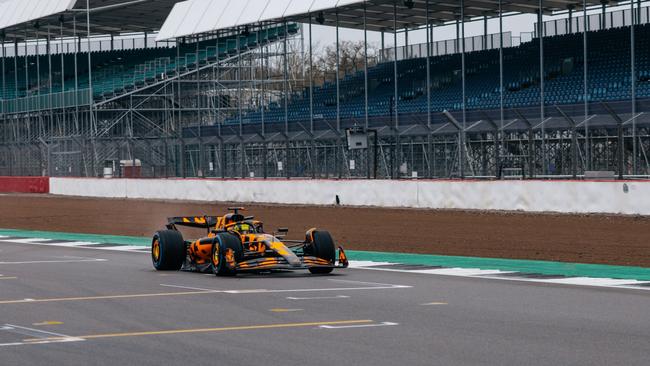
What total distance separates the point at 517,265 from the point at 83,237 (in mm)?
14768

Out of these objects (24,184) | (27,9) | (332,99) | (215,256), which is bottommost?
(215,256)

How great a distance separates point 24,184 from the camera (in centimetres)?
6619

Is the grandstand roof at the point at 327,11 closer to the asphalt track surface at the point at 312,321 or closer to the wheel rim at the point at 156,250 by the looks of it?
the wheel rim at the point at 156,250

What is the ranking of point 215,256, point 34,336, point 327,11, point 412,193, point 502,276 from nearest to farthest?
point 34,336
point 502,276
point 215,256
point 412,193
point 327,11

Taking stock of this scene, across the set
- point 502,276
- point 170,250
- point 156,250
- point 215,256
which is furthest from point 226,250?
point 502,276

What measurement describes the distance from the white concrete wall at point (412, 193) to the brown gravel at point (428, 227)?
1.75ft

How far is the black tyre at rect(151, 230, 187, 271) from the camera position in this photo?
68.5ft

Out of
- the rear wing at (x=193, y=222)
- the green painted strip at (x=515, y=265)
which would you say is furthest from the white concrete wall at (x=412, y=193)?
the rear wing at (x=193, y=222)

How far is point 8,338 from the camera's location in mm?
12273

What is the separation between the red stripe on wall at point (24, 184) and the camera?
64562 millimetres

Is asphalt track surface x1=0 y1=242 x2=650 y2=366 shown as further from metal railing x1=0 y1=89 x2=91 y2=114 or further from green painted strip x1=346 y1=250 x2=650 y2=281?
metal railing x1=0 y1=89 x2=91 y2=114

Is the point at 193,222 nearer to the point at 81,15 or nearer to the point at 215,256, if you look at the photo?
the point at 215,256

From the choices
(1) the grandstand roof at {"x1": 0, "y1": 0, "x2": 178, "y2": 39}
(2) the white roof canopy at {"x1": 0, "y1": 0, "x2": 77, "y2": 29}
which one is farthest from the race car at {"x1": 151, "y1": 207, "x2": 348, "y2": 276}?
(2) the white roof canopy at {"x1": 0, "y1": 0, "x2": 77, "y2": 29}

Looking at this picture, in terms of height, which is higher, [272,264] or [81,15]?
[81,15]
